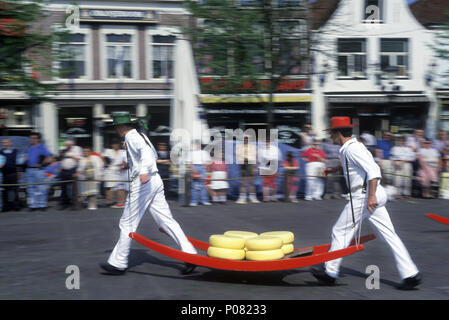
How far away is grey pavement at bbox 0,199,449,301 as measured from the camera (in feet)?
18.0

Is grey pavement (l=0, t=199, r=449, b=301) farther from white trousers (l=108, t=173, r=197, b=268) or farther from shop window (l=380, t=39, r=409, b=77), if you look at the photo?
shop window (l=380, t=39, r=409, b=77)

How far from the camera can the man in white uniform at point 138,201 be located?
6250mm

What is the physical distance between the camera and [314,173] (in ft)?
45.3

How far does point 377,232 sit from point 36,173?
9.27 metres

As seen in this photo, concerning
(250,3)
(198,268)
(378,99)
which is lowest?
(198,268)

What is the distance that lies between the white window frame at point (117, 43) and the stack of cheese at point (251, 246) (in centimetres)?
1687

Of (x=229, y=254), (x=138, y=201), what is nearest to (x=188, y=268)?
(x=229, y=254)

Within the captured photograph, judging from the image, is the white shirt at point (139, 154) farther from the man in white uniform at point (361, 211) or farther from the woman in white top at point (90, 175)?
the woman in white top at point (90, 175)

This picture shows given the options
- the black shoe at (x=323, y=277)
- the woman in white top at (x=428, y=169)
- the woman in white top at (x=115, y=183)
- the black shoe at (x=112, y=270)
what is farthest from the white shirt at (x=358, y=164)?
the woman in white top at (x=428, y=169)

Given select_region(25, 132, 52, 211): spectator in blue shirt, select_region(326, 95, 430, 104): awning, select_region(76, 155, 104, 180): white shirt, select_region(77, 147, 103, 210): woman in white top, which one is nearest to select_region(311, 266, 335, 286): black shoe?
select_region(77, 147, 103, 210): woman in white top

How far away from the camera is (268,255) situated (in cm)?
564

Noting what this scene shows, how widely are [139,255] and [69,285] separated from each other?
1.79 meters

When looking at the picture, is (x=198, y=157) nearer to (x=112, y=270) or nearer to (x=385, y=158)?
(x=385, y=158)
